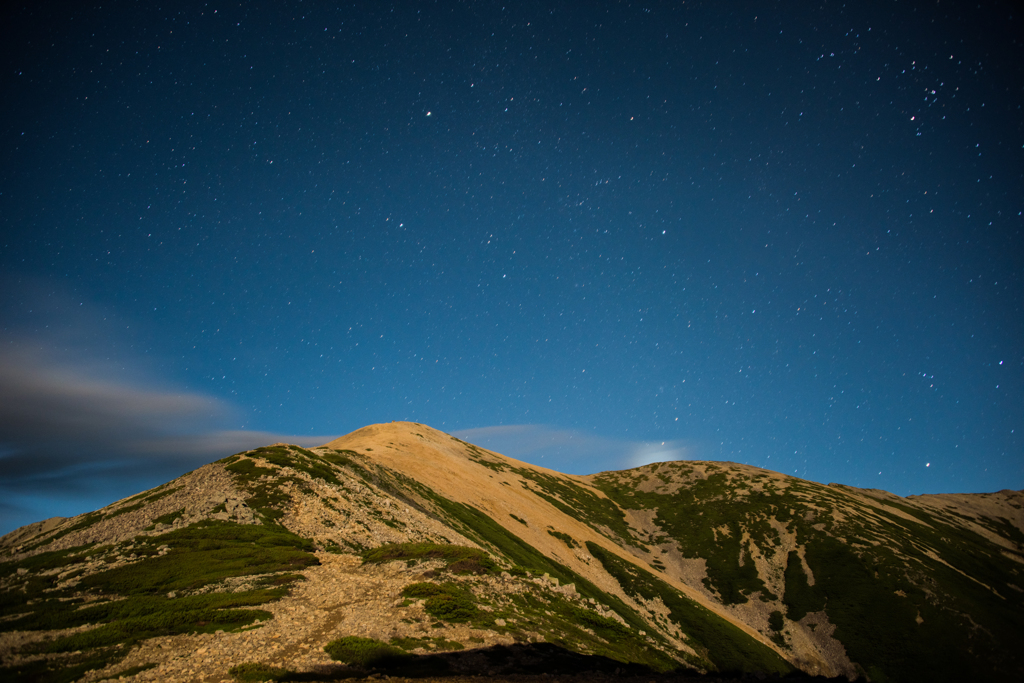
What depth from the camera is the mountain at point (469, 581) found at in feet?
90.8

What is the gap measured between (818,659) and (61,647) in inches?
4678

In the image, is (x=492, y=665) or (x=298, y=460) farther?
(x=298, y=460)

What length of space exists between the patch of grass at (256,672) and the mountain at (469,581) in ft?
0.33

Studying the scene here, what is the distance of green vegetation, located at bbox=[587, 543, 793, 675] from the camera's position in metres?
80.2

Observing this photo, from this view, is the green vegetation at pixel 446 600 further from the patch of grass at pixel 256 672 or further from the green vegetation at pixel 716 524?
the green vegetation at pixel 716 524

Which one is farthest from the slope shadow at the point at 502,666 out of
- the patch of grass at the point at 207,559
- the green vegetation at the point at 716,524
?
the green vegetation at the point at 716,524

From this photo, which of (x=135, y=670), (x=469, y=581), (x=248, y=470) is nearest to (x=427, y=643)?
(x=469, y=581)

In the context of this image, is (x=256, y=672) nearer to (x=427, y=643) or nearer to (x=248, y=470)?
(x=427, y=643)

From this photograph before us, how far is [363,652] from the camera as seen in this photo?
2614cm

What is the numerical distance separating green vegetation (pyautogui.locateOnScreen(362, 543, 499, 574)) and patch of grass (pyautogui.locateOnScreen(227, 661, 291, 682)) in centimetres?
1782

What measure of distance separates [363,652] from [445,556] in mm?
16432

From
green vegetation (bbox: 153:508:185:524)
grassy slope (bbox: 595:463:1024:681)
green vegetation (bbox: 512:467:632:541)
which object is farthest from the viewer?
green vegetation (bbox: 512:467:632:541)

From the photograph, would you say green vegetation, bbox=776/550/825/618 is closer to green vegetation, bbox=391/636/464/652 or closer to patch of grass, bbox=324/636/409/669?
green vegetation, bbox=391/636/464/652

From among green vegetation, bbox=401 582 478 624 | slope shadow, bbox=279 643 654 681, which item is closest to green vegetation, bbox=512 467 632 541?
green vegetation, bbox=401 582 478 624
